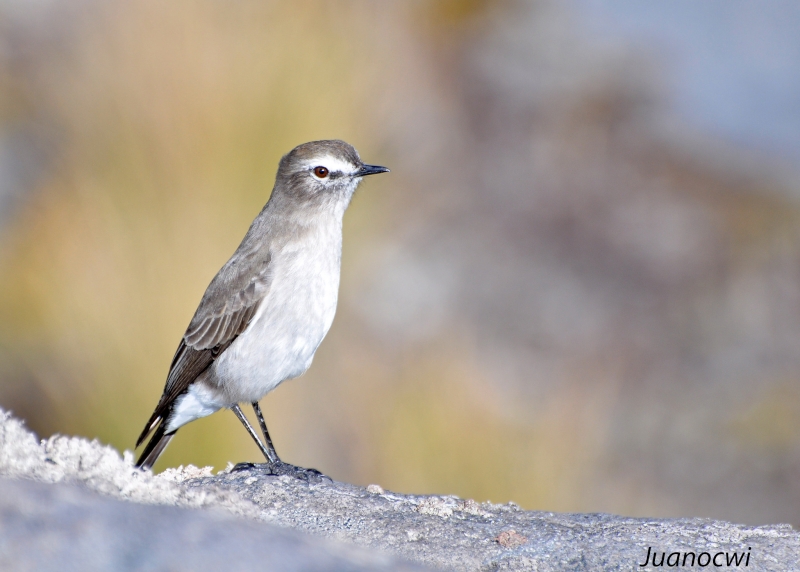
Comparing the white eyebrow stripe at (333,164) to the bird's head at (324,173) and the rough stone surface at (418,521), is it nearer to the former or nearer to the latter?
the bird's head at (324,173)

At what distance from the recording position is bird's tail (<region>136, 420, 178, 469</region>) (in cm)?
561

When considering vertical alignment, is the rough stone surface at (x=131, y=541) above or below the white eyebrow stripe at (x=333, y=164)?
below

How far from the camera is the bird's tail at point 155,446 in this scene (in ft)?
18.4

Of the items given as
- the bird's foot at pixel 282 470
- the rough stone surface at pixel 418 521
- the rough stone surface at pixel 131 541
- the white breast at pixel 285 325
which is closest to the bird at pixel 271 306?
the white breast at pixel 285 325

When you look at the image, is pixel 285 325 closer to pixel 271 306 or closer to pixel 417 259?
pixel 271 306

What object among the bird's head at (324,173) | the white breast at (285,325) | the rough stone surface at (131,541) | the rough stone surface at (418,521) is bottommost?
the rough stone surface at (131,541)

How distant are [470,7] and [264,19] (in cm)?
711

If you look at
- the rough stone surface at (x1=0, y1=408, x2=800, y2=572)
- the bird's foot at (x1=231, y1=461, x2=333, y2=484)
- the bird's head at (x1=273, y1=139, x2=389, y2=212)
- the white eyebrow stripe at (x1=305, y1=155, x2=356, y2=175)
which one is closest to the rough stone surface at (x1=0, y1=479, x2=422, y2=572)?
the rough stone surface at (x1=0, y1=408, x2=800, y2=572)

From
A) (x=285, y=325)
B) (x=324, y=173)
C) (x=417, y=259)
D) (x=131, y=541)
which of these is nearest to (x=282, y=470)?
(x=285, y=325)

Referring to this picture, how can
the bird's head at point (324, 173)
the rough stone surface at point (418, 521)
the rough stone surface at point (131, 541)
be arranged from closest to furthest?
the rough stone surface at point (131, 541) < the rough stone surface at point (418, 521) < the bird's head at point (324, 173)

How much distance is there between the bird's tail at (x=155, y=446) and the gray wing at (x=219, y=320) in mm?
72

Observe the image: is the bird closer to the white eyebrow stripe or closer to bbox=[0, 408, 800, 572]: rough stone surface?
the white eyebrow stripe

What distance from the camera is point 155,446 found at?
5.71 m

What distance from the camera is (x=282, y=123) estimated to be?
28.1 feet
